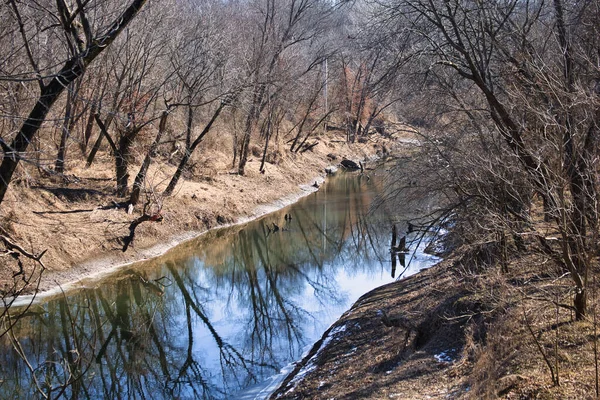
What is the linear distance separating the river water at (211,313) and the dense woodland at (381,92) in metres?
3.07

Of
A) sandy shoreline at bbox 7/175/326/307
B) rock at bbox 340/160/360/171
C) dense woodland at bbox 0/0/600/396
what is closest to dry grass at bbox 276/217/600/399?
dense woodland at bbox 0/0/600/396

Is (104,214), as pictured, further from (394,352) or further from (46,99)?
(46,99)

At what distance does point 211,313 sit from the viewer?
15.9m

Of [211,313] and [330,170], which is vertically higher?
[330,170]

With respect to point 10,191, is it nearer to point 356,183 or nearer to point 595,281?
point 595,281

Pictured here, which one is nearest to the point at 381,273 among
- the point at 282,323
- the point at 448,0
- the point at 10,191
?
the point at 282,323

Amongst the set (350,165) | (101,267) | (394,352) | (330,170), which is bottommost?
(394,352)

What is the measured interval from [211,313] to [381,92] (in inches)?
314

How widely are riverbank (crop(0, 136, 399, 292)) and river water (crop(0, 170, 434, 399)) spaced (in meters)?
0.81

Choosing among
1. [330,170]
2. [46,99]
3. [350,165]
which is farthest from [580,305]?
[350,165]

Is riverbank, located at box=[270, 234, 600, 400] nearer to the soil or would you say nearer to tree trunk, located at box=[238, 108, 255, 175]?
the soil

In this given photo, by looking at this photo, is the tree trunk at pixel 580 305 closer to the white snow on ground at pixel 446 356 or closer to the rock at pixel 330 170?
the white snow on ground at pixel 446 356

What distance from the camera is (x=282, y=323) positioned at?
14961mm

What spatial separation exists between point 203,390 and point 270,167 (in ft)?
78.9
